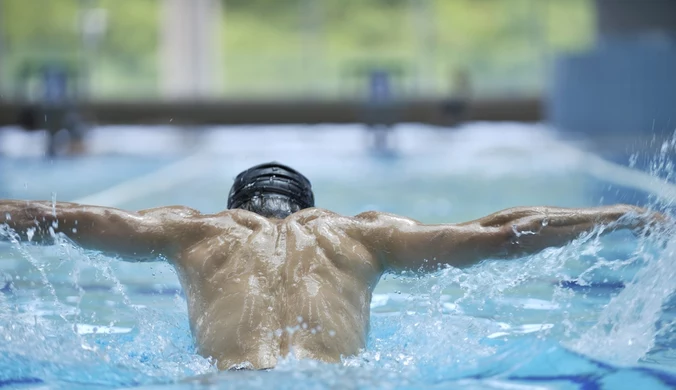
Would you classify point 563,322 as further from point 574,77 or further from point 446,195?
point 574,77

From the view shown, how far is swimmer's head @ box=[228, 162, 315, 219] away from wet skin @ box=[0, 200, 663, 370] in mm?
145

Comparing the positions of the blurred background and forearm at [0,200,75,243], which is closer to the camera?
forearm at [0,200,75,243]

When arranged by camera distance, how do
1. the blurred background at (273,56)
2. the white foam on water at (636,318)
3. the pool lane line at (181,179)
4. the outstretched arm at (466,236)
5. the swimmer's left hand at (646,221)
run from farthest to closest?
the blurred background at (273,56), the pool lane line at (181,179), the white foam on water at (636,318), the swimmer's left hand at (646,221), the outstretched arm at (466,236)

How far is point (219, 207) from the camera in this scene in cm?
811

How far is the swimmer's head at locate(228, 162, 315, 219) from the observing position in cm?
301

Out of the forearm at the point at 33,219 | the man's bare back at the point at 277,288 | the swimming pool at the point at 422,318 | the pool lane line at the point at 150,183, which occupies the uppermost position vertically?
the forearm at the point at 33,219

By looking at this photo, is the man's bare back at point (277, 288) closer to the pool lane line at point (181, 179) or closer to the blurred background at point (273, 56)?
the pool lane line at point (181, 179)

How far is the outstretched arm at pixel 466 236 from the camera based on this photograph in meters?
2.79

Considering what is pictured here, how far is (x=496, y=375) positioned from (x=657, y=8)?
56.1ft

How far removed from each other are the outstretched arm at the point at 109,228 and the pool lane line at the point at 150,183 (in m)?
3.69

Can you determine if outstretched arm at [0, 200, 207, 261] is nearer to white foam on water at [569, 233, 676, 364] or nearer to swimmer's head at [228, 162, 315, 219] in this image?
swimmer's head at [228, 162, 315, 219]

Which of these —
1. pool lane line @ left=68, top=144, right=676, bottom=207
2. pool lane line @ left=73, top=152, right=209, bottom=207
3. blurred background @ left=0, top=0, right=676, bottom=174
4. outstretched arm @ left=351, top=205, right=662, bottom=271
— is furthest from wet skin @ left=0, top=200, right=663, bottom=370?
blurred background @ left=0, top=0, right=676, bottom=174

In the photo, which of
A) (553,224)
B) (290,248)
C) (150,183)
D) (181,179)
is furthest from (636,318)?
(181,179)

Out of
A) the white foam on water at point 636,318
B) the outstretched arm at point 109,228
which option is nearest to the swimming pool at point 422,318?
the white foam on water at point 636,318
